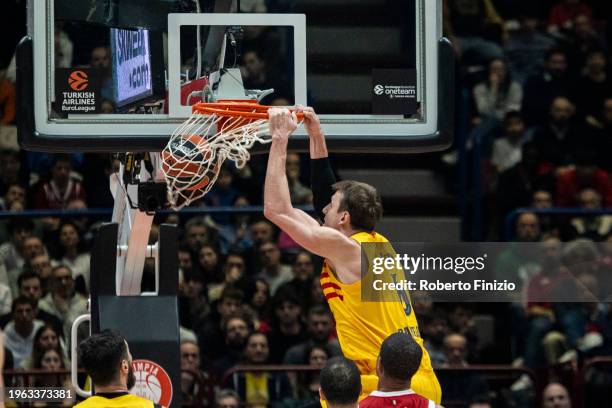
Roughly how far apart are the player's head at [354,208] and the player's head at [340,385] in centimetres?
131

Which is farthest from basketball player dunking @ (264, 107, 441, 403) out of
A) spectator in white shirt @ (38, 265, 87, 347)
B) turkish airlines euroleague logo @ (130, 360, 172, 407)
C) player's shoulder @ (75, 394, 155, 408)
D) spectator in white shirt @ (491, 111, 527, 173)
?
spectator in white shirt @ (491, 111, 527, 173)

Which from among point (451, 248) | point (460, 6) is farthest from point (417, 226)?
point (451, 248)

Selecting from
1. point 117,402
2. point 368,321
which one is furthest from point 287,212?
point 117,402

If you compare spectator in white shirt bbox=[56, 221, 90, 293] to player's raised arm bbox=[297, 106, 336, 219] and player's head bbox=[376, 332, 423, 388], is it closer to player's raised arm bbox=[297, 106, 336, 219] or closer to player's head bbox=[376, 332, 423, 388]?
player's raised arm bbox=[297, 106, 336, 219]

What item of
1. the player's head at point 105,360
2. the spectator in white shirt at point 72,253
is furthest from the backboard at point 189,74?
the spectator in white shirt at point 72,253

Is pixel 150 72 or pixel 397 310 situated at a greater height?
pixel 150 72

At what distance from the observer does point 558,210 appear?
12.0 metres

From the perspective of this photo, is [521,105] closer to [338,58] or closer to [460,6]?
[460,6]

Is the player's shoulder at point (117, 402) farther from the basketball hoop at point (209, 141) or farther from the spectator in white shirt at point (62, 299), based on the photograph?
the spectator in white shirt at point (62, 299)

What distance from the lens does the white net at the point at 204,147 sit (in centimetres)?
702

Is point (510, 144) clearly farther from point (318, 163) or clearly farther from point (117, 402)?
point (117, 402)

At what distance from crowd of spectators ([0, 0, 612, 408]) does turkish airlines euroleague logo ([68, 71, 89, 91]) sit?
3.41 meters

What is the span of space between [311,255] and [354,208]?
4.81m

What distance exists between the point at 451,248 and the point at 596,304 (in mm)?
3888
